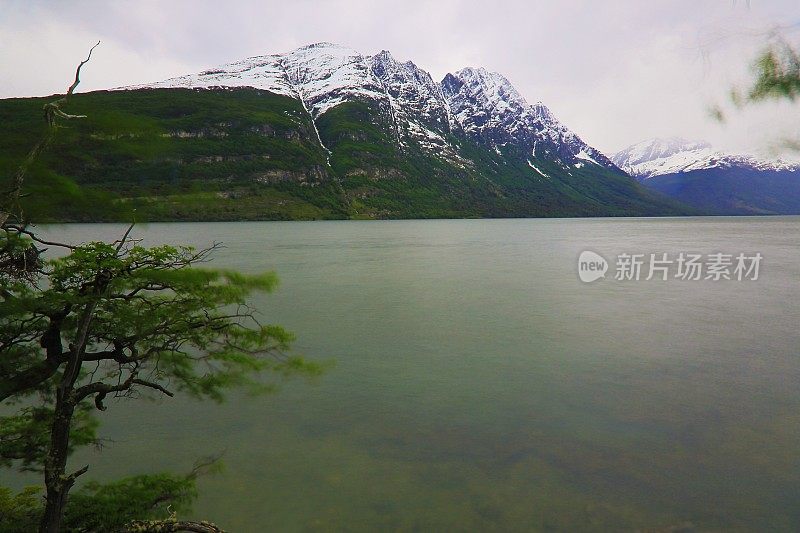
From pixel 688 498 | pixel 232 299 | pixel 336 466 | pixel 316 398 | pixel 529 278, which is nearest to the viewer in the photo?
pixel 232 299

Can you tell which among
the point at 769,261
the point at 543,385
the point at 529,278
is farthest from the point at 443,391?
the point at 769,261

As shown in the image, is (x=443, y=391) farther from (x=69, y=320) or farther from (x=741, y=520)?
(x=69, y=320)

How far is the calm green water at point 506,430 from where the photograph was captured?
1003 cm

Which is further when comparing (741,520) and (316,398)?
(316,398)

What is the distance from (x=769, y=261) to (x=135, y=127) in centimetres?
6441

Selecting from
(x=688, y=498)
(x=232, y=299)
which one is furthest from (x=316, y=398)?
(x=688, y=498)

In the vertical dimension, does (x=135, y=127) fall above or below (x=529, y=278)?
above

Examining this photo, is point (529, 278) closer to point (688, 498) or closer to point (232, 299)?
point (688, 498)

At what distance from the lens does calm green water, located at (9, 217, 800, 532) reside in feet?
32.9

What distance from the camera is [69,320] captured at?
24.8 ft

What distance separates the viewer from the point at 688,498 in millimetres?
10250

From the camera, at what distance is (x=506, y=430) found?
1347cm

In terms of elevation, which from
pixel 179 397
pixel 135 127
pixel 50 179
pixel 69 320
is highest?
pixel 135 127

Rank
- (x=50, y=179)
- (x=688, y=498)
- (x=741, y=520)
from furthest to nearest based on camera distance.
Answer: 1. (x=688, y=498)
2. (x=741, y=520)
3. (x=50, y=179)
